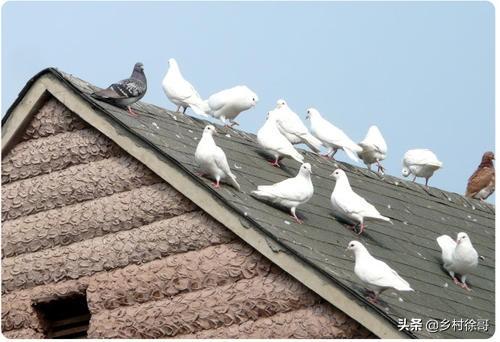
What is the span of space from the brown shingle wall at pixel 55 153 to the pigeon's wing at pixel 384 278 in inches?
95.3

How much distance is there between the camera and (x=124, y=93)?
43.8 ft

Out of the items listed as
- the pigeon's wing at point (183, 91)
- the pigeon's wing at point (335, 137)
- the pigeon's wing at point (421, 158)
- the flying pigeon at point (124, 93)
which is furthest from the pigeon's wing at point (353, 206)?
the pigeon's wing at point (421, 158)

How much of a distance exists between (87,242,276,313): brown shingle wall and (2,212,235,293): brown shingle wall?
64 mm

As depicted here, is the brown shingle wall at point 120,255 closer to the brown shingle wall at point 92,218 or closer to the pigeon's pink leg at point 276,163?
the brown shingle wall at point 92,218

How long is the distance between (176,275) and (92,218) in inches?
38.7

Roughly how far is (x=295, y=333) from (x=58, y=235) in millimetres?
2304

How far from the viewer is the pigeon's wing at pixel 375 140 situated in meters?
16.7

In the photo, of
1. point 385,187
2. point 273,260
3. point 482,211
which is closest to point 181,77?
point 385,187

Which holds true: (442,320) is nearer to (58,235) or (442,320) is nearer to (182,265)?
(182,265)

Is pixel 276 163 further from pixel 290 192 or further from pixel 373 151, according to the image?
pixel 373 151

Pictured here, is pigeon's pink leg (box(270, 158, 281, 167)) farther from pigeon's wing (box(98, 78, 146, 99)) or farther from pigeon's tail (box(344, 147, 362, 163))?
pigeon's tail (box(344, 147, 362, 163))

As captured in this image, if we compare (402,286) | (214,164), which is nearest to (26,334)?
(214,164)

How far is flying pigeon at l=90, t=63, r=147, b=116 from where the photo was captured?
1322cm

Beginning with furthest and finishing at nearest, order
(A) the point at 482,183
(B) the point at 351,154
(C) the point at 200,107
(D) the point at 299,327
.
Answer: (A) the point at 482,183
(B) the point at 351,154
(C) the point at 200,107
(D) the point at 299,327
